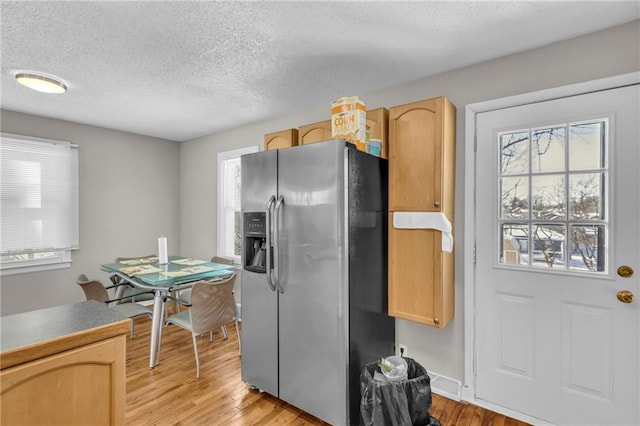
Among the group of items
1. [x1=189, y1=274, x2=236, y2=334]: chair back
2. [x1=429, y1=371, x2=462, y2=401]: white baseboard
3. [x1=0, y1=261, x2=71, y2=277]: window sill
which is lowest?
[x1=429, y1=371, x2=462, y2=401]: white baseboard

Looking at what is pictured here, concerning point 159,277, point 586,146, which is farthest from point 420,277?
point 159,277

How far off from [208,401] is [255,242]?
1.21 metres

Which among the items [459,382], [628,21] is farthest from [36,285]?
[628,21]

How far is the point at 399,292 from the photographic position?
2307 millimetres

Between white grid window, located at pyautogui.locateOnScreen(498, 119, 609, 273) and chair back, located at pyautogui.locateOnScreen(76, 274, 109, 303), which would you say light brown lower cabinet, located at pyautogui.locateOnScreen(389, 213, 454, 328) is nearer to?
white grid window, located at pyautogui.locateOnScreen(498, 119, 609, 273)

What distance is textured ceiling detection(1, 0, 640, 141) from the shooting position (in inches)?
67.0

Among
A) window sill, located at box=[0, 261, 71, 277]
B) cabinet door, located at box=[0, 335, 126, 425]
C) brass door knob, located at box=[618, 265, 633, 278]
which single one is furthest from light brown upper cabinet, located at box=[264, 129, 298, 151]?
window sill, located at box=[0, 261, 71, 277]

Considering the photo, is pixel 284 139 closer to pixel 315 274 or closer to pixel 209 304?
pixel 315 274

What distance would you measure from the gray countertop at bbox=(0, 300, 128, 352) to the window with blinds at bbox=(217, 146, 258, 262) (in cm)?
302

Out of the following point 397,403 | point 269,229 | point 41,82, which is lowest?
A: point 397,403

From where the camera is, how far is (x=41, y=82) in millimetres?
2523

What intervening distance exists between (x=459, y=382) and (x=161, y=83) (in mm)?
3394

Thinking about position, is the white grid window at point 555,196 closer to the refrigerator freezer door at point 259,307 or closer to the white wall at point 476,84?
the white wall at point 476,84

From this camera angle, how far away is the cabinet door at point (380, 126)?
2341 millimetres
